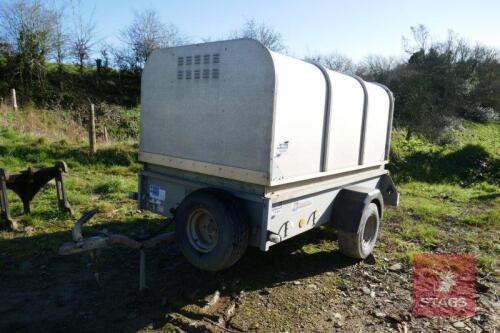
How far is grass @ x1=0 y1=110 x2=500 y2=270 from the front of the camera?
5.30 m

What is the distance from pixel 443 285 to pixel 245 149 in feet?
9.23

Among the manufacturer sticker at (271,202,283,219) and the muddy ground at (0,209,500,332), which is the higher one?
the manufacturer sticker at (271,202,283,219)

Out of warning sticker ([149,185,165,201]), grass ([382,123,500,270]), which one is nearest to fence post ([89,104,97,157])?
warning sticker ([149,185,165,201])

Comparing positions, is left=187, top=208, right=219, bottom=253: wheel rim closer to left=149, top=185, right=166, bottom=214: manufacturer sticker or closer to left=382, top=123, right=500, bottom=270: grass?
left=149, top=185, right=166, bottom=214: manufacturer sticker

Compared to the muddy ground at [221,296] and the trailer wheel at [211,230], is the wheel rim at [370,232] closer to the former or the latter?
the muddy ground at [221,296]

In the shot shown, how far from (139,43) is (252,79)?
2726 centimetres

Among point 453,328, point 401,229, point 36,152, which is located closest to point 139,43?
point 36,152

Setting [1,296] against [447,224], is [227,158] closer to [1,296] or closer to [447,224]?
[1,296]

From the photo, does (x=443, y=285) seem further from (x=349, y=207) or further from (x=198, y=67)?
(x=198, y=67)

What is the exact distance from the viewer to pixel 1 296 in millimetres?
3510

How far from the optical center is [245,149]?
3314mm

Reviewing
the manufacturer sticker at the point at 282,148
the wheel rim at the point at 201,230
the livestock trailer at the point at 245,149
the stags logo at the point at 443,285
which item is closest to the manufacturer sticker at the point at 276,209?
the livestock trailer at the point at 245,149

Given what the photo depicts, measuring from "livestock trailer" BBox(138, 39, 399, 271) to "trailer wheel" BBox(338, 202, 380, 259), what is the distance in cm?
2

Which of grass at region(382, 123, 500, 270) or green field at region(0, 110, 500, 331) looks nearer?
green field at region(0, 110, 500, 331)
